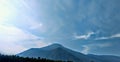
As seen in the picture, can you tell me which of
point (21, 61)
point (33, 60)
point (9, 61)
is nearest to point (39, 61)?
point (33, 60)

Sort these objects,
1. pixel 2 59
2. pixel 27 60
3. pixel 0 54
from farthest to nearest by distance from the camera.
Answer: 1. pixel 27 60
2. pixel 0 54
3. pixel 2 59

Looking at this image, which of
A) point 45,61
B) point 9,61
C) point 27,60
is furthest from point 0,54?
point 45,61

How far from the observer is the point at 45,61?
4897 inches

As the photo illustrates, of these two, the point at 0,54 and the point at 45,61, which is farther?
the point at 45,61

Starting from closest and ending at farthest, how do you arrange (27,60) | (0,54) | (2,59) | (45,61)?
(2,59), (0,54), (27,60), (45,61)

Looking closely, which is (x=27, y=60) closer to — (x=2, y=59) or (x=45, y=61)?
(x=45, y=61)

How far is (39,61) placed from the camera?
117938 millimetres

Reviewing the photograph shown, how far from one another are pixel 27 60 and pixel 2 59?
751 inches

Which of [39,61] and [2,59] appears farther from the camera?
[39,61]

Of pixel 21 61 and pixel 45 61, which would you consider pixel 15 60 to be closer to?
pixel 21 61

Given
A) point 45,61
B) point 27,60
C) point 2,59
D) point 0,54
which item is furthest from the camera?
point 45,61

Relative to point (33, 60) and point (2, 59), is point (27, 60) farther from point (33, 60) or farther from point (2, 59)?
point (2, 59)

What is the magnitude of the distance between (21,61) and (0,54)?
887 cm

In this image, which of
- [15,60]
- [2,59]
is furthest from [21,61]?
[2,59]
